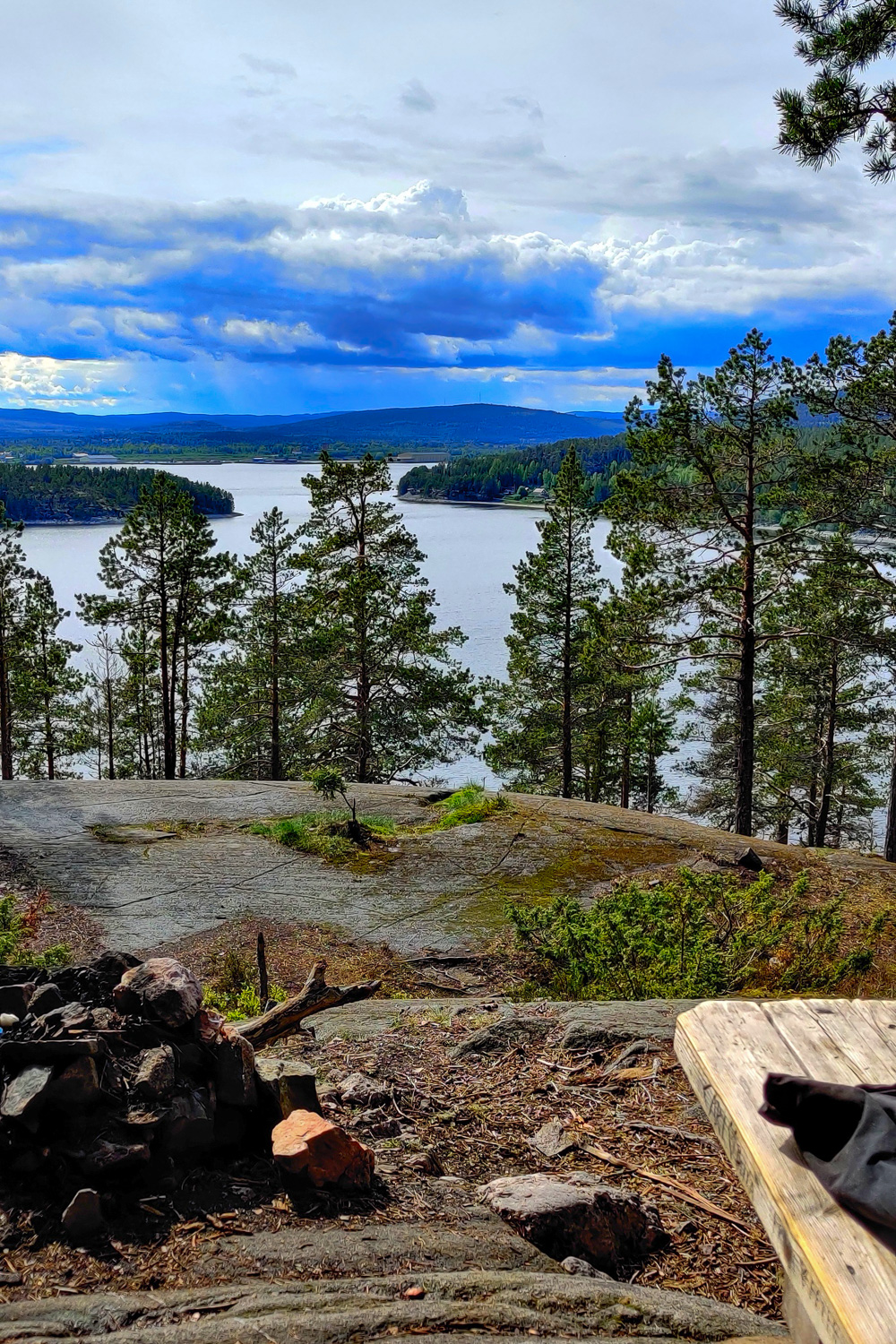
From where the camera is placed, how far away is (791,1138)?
211 centimetres

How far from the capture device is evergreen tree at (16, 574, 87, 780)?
1195 inches

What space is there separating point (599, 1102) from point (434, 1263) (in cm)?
187

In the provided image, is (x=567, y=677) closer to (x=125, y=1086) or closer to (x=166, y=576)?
(x=166, y=576)

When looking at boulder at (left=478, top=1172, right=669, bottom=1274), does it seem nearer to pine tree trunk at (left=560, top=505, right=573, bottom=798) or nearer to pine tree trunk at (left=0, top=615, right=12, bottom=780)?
pine tree trunk at (left=560, top=505, right=573, bottom=798)

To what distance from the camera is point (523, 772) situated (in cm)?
3184

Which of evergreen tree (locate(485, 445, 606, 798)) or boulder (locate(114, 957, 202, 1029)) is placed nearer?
boulder (locate(114, 957, 202, 1029))

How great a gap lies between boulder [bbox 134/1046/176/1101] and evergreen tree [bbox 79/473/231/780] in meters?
22.8

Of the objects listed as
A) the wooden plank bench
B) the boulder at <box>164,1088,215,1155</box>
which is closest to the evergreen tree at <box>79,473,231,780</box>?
the boulder at <box>164,1088,215,1155</box>

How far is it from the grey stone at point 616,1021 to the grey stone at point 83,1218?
3000 millimetres

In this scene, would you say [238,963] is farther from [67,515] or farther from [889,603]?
[67,515]

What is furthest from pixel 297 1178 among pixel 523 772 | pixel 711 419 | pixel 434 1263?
pixel 523 772

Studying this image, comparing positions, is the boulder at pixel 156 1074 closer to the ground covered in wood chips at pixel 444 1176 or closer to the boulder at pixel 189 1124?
the boulder at pixel 189 1124

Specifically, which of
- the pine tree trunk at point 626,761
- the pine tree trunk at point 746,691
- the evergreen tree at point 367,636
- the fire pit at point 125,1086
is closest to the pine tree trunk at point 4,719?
the evergreen tree at point 367,636

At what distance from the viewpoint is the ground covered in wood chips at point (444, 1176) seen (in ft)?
9.09
